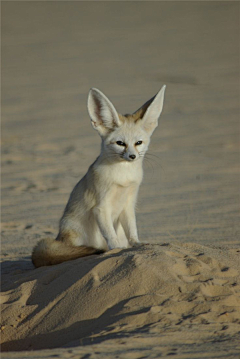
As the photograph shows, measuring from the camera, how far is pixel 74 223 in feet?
17.6

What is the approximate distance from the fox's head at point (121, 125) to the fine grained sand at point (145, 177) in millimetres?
929

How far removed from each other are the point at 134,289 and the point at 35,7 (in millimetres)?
22233

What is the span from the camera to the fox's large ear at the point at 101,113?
5.07 m

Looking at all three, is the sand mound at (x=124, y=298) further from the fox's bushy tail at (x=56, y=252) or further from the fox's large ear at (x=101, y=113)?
the fox's large ear at (x=101, y=113)

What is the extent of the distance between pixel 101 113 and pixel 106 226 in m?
1.00

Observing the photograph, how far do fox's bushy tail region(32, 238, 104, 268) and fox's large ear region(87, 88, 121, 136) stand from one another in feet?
3.43

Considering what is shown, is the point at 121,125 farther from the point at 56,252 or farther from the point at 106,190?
the point at 56,252

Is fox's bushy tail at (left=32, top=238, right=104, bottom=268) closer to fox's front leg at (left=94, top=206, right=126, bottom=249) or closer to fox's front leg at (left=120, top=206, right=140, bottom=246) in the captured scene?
fox's front leg at (left=94, top=206, right=126, bottom=249)

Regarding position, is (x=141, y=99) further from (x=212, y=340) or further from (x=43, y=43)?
(x=212, y=340)

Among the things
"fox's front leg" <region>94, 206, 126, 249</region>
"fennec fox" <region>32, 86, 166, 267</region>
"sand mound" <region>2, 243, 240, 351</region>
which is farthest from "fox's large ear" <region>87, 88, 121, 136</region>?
"sand mound" <region>2, 243, 240, 351</region>

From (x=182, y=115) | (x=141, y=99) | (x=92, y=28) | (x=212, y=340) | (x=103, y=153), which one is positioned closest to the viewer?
(x=212, y=340)

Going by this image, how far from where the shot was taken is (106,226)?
512cm

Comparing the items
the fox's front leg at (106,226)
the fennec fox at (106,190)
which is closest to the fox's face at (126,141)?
the fennec fox at (106,190)

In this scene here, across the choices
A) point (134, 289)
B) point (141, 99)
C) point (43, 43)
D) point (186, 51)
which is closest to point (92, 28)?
point (43, 43)
